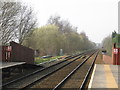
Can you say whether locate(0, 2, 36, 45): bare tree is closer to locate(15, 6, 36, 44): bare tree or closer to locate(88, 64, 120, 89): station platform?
locate(15, 6, 36, 44): bare tree

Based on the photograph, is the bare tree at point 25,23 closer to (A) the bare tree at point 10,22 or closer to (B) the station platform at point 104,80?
(A) the bare tree at point 10,22

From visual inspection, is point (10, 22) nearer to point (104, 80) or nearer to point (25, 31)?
point (25, 31)

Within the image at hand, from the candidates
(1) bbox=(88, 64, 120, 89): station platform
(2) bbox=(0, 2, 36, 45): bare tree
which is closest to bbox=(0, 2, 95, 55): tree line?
(2) bbox=(0, 2, 36, 45): bare tree

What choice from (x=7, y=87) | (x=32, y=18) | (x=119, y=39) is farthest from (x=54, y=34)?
(x=7, y=87)

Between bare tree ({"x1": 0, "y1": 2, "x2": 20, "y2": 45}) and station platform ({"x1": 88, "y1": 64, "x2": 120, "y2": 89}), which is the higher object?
bare tree ({"x1": 0, "y1": 2, "x2": 20, "y2": 45})

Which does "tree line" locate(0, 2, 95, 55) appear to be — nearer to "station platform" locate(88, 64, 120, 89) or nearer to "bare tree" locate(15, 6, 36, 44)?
"bare tree" locate(15, 6, 36, 44)

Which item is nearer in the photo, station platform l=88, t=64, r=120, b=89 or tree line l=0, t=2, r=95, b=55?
station platform l=88, t=64, r=120, b=89

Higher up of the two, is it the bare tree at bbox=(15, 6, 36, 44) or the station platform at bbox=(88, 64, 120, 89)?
the bare tree at bbox=(15, 6, 36, 44)

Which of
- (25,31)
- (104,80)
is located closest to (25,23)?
(25,31)

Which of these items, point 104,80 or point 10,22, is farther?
point 10,22

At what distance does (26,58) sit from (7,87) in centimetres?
850

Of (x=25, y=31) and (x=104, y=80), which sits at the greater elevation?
(x=25, y=31)

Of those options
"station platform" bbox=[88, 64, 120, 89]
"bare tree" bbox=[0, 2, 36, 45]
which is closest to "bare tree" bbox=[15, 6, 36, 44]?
"bare tree" bbox=[0, 2, 36, 45]

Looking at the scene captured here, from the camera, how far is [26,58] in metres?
20.0
